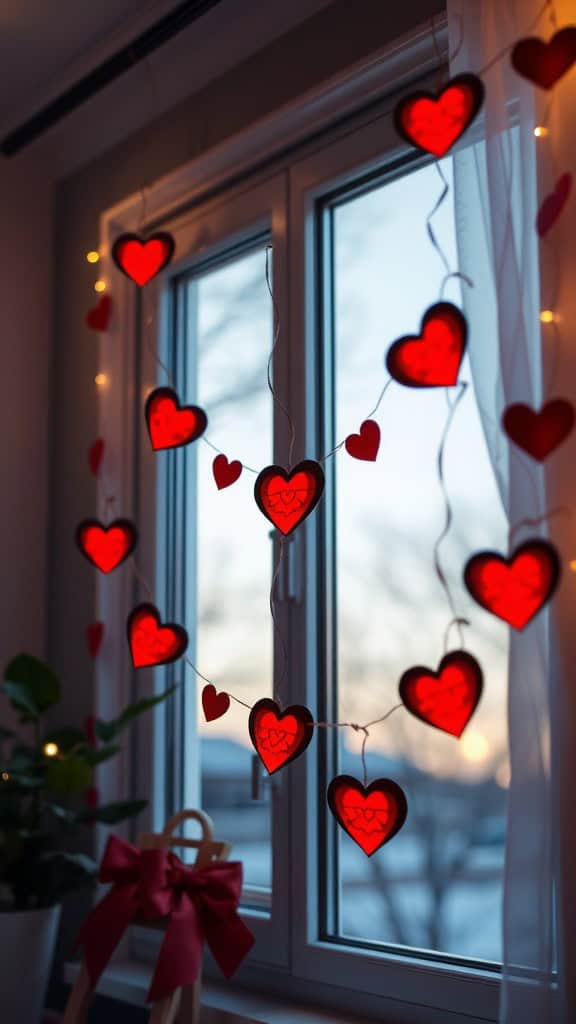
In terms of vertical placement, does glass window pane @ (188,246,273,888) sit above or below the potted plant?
above

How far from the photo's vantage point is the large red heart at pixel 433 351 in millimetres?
1506

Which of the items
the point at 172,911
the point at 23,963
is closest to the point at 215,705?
the point at 172,911

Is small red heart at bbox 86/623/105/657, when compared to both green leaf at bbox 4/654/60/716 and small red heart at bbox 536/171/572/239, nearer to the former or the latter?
green leaf at bbox 4/654/60/716

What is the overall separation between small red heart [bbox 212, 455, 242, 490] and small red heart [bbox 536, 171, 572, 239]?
2.02ft

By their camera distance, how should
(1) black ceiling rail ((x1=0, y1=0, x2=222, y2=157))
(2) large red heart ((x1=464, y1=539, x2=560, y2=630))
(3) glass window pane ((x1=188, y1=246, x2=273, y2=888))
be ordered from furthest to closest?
(3) glass window pane ((x1=188, y1=246, x2=273, y2=888)), (1) black ceiling rail ((x1=0, y1=0, x2=222, y2=157)), (2) large red heart ((x1=464, y1=539, x2=560, y2=630))

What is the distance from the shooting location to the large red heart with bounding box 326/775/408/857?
1603 mm

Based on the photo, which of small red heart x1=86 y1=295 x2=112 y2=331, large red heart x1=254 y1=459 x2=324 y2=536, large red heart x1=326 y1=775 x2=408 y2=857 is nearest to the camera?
large red heart x1=326 y1=775 x2=408 y2=857

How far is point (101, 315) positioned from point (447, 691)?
1.53 metres

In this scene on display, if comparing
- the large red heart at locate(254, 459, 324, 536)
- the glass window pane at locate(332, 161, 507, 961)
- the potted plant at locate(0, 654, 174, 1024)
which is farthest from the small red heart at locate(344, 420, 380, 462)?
the potted plant at locate(0, 654, 174, 1024)

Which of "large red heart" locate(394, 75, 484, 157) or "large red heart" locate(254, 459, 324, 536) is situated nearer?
"large red heart" locate(394, 75, 484, 157)

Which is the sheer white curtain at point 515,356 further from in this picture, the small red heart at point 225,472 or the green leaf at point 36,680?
the green leaf at point 36,680

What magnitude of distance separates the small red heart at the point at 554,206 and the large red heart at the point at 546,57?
0.12m

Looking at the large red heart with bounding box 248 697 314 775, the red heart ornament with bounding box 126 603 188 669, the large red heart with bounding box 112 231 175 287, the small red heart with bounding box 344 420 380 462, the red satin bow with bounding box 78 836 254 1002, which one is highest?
the large red heart with bounding box 112 231 175 287

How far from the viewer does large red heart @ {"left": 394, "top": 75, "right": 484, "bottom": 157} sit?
4.94 ft
